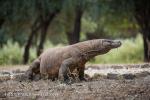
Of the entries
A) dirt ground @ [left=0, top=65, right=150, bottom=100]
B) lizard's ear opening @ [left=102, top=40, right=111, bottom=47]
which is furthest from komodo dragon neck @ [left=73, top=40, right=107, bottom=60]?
dirt ground @ [left=0, top=65, right=150, bottom=100]

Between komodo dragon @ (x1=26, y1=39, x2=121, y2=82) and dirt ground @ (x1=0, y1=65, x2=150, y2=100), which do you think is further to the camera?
komodo dragon @ (x1=26, y1=39, x2=121, y2=82)

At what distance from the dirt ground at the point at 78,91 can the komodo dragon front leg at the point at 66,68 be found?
201mm

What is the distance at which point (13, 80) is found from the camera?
12.4m

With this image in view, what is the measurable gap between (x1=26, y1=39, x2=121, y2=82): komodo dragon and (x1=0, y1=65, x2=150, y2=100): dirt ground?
1.59 ft

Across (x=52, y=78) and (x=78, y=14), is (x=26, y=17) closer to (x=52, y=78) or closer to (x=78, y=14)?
(x=78, y=14)

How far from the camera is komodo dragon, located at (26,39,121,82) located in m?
11.6

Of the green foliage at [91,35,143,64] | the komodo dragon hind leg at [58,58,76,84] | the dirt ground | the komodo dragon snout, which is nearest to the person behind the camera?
the dirt ground

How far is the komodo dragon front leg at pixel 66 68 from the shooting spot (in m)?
11.5

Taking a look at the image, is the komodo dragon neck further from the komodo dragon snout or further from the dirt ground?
the dirt ground

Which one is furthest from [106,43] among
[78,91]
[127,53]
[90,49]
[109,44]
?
[127,53]

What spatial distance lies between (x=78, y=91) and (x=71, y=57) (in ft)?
6.30

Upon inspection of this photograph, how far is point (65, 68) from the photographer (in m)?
11.5

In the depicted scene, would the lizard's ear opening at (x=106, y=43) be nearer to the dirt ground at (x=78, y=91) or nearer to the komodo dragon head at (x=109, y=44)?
the komodo dragon head at (x=109, y=44)

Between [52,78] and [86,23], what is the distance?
30.0 metres
